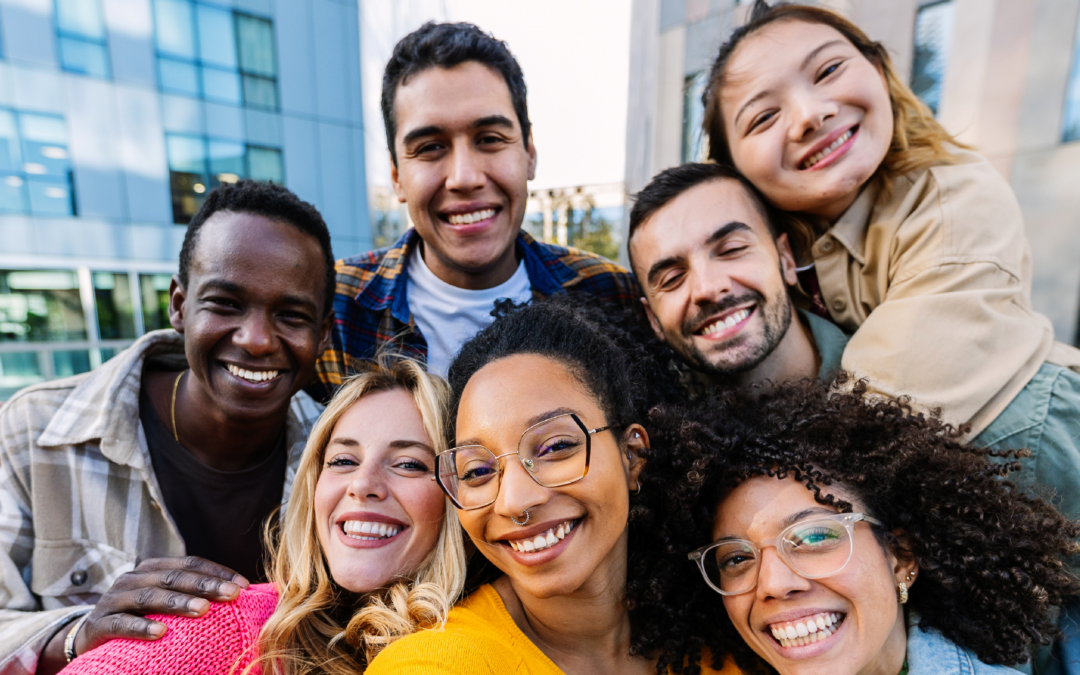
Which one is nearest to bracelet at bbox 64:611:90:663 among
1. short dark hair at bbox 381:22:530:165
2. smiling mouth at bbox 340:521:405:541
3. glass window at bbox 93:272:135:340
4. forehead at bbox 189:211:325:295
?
smiling mouth at bbox 340:521:405:541

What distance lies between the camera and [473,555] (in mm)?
2252

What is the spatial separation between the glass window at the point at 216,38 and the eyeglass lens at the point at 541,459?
42.4ft

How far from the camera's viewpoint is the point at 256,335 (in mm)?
2451

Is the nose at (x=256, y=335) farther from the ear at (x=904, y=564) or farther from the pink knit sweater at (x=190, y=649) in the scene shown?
the ear at (x=904, y=564)

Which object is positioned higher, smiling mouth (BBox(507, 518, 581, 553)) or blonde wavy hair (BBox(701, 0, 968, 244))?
blonde wavy hair (BBox(701, 0, 968, 244))

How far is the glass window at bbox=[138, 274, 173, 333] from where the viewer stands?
10.7 m

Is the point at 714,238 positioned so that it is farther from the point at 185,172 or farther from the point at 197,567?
the point at 185,172

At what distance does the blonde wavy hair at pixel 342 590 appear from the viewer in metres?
1.95

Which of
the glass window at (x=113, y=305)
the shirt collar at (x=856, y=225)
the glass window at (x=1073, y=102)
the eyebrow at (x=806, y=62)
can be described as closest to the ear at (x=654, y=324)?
the shirt collar at (x=856, y=225)

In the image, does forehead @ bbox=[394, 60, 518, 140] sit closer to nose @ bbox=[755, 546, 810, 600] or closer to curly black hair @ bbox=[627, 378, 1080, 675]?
curly black hair @ bbox=[627, 378, 1080, 675]

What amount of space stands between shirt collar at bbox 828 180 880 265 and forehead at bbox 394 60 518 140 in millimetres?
1736

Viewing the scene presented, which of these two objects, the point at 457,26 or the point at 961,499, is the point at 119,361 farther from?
the point at 961,499

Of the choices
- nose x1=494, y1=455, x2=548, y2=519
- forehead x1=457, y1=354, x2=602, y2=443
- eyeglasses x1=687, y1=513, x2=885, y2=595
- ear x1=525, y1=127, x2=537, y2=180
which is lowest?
eyeglasses x1=687, y1=513, x2=885, y2=595

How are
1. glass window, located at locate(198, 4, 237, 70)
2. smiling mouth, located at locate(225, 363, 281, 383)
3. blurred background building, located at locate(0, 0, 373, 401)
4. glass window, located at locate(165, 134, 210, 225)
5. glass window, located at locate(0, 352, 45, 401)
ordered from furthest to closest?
1. glass window, located at locate(198, 4, 237, 70)
2. glass window, located at locate(165, 134, 210, 225)
3. blurred background building, located at locate(0, 0, 373, 401)
4. glass window, located at locate(0, 352, 45, 401)
5. smiling mouth, located at locate(225, 363, 281, 383)
